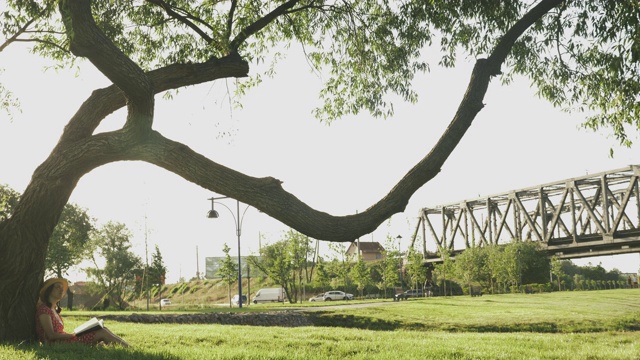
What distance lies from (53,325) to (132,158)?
10.3 ft

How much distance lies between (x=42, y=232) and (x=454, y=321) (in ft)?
53.2

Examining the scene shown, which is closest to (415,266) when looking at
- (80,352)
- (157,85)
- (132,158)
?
(157,85)

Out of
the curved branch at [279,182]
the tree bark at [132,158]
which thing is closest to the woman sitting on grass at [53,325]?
the tree bark at [132,158]

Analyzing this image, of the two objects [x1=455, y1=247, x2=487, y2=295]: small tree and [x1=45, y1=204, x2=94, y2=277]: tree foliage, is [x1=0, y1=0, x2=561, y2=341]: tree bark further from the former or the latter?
[x1=455, y1=247, x2=487, y2=295]: small tree

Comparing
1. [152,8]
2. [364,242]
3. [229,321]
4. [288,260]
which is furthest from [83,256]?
[364,242]

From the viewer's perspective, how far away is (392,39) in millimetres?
12258

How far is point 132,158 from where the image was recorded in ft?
25.7

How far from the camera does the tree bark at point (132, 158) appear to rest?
269 inches

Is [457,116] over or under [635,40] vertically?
under

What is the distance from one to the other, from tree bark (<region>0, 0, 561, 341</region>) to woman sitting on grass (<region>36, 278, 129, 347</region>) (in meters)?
0.14

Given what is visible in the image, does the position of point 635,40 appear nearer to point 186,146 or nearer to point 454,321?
point 186,146

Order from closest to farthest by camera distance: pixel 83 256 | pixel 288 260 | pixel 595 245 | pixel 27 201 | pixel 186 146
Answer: pixel 186 146, pixel 27 201, pixel 288 260, pixel 83 256, pixel 595 245

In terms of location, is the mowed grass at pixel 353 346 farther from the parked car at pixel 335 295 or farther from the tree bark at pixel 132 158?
the parked car at pixel 335 295

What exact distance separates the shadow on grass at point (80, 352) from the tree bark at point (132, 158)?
0.74 metres
